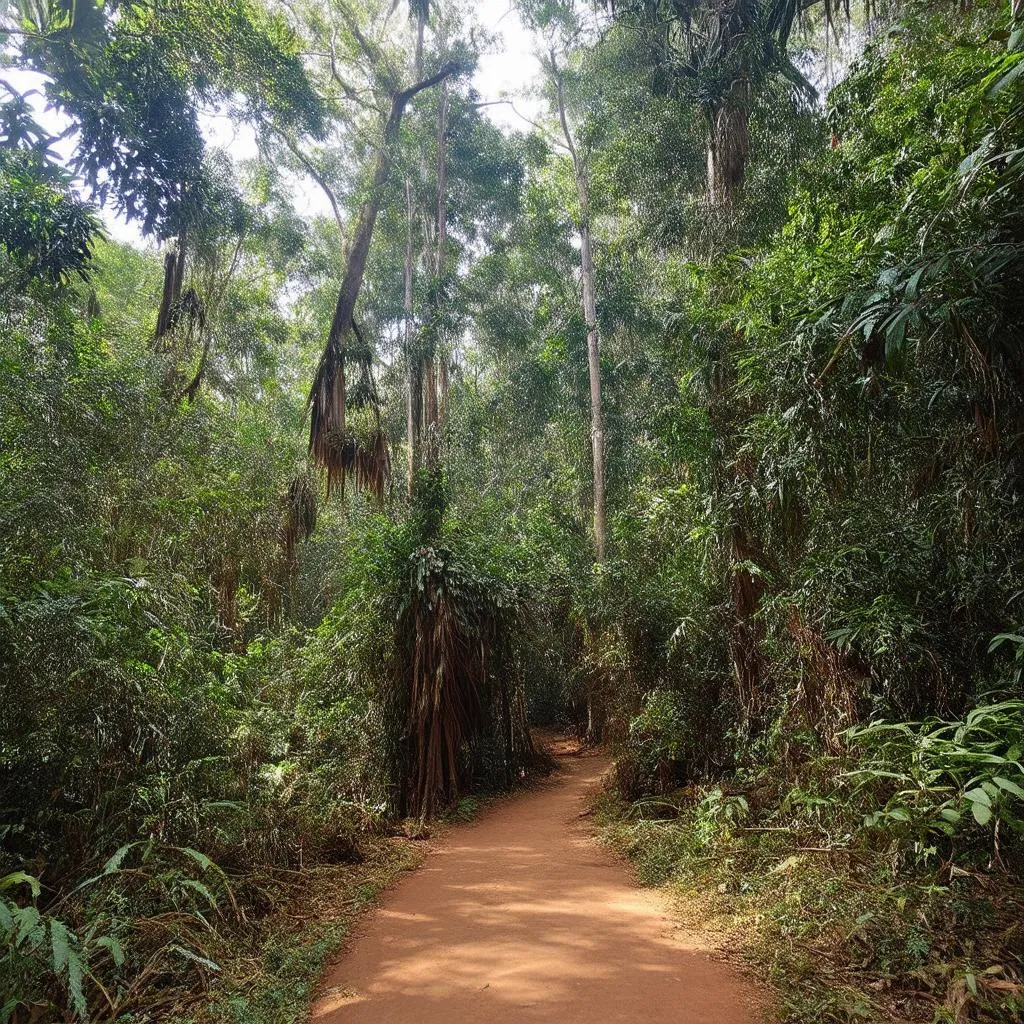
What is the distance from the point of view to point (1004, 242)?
2.64 m

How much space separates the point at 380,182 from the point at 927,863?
38.7 ft

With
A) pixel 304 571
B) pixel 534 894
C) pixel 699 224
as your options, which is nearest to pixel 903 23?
pixel 699 224

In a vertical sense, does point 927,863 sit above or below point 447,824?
above

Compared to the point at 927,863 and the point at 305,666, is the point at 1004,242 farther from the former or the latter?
the point at 305,666

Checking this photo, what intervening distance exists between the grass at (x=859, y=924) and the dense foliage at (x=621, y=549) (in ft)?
0.07

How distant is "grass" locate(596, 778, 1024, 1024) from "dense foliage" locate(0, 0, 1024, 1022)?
0.07 ft

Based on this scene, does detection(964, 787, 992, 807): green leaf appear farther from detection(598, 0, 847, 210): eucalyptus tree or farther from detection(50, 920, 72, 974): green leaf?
detection(598, 0, 847, 210): eucalyptus tree

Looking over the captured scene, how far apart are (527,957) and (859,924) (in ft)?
5.06

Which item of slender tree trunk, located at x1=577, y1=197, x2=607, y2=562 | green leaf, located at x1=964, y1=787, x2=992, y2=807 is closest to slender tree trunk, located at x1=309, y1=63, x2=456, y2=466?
slender tree trunk, located at x1=577, y1=197, x2=607, y2=562

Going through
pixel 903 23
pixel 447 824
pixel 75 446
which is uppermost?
pixel 903 23

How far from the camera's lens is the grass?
95.6 inches

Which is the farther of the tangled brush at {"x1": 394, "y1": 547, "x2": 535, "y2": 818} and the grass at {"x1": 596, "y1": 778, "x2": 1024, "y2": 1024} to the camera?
the tangled brush at {"x1": 394, "y1": 547, "x2": 535, "y2": 818}

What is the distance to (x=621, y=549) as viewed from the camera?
366 inches

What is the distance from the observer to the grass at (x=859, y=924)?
7.97 ft
